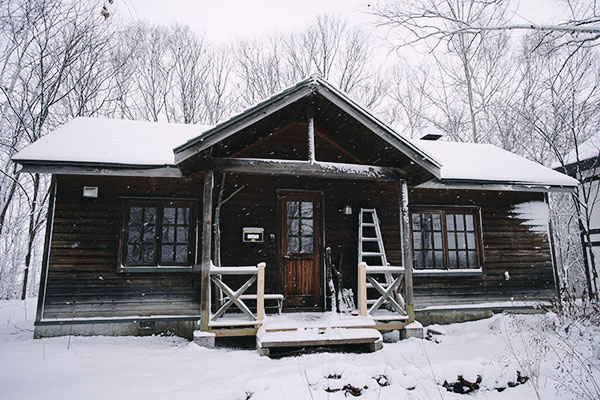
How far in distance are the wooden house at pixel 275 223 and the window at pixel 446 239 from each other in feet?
0.09

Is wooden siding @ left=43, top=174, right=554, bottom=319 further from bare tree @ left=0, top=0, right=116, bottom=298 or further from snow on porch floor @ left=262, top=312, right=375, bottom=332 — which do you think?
bare tree @ left=0, top=0, right=116, bottom=298

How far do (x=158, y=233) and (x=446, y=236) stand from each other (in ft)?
19.5

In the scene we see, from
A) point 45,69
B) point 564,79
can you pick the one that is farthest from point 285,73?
point 564,79

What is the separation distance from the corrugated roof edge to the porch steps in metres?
2.89

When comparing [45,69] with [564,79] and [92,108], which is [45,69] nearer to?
[92,108]

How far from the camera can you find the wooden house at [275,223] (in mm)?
6156

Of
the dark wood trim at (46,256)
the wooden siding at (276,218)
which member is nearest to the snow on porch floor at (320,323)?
the wooden siding at (276,218)

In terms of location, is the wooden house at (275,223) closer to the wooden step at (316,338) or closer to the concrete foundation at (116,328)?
the concrete foundation at (116,328)

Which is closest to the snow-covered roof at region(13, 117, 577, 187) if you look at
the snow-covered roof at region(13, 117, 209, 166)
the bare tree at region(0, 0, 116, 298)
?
the snow-covered roof at region(13, 117, 209, 166)

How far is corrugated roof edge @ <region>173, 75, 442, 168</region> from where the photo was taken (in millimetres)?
5475

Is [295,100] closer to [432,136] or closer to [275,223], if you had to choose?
[275,223]

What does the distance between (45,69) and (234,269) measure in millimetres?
12299

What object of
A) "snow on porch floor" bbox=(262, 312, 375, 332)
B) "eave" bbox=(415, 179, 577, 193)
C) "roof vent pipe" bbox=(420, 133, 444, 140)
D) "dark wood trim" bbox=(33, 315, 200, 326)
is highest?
"roof vent pipe" bbox=(420, 133, 444, 140)

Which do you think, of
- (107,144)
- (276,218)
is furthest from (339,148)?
(107,144)
